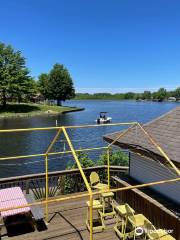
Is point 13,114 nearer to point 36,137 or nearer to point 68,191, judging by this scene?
point 36,137

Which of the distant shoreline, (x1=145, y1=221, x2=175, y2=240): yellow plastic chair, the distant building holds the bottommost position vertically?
the distant shoreline

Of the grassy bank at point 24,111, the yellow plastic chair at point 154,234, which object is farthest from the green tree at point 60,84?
the yellow plastic chair at point 154,234

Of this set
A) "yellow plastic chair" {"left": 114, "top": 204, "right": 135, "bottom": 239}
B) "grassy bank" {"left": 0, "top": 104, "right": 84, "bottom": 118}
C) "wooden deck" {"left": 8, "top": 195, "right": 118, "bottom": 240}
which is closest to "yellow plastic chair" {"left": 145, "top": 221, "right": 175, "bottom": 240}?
"yellow plastic chair" {"left": 114, "top": 204, "right": 135, "bottom": 239}

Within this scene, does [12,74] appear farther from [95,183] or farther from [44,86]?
[95,183]

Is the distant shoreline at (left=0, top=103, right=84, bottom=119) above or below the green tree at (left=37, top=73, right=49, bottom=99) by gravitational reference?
→ below

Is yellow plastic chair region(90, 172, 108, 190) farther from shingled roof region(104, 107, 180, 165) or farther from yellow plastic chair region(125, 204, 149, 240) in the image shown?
yellow plastic chair region(125, 204, 149, 240)

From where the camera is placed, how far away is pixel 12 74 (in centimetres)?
9119

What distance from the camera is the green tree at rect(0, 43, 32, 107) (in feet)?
291

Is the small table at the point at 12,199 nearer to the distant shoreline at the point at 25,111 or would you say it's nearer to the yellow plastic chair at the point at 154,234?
the yellow plastic chair at the point at 154,234

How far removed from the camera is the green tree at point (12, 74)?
88.8 m

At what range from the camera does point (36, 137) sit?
5097 cm

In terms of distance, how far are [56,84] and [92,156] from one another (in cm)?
8672

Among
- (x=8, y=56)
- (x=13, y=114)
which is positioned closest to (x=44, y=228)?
(x=13, y=114)

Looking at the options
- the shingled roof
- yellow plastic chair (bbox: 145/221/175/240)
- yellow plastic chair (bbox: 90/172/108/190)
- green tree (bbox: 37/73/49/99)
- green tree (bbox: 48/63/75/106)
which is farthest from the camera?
green tree (bbox: 37/73/49/99)
